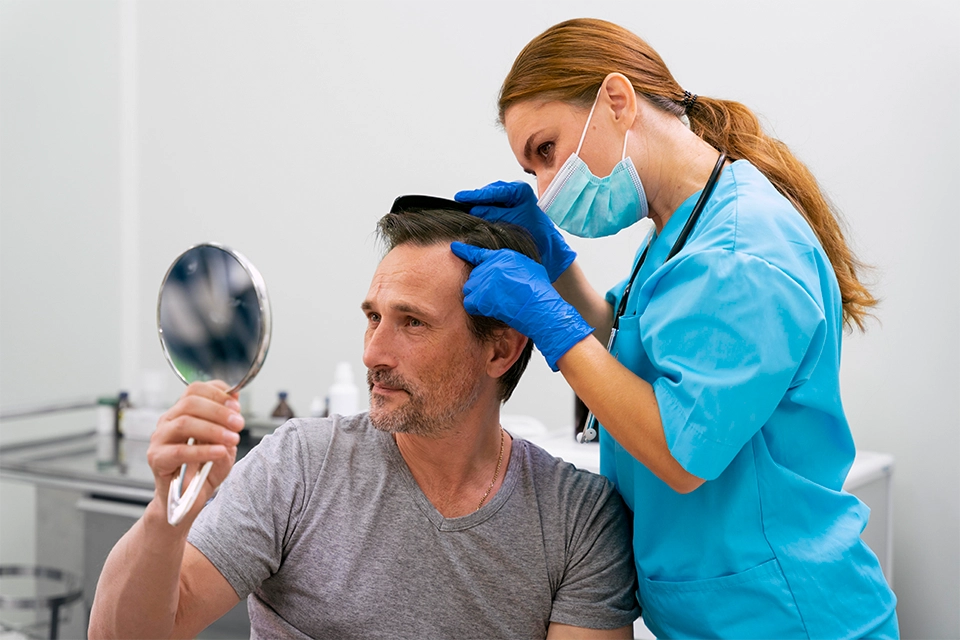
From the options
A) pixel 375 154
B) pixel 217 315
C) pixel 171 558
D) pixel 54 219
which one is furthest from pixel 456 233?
pixel 54 219

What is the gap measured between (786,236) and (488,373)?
56 cm

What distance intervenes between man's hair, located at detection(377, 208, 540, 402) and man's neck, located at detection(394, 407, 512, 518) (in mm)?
173

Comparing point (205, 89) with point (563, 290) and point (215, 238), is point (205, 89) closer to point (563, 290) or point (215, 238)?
point (215, 238)

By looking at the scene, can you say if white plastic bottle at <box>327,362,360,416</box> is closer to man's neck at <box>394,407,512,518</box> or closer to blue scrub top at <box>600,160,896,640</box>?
man's neck at <box>394,407,512,518</box>

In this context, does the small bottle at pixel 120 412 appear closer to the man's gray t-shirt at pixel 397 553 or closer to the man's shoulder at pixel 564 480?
the man's gray t-shirt at pixel 397 553

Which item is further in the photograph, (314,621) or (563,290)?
(563,290)

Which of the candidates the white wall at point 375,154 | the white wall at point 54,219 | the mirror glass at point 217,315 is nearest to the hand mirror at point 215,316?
the mirror glass at point 217,315

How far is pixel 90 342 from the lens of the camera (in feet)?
11.5

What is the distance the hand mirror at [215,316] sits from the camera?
3.31 feet

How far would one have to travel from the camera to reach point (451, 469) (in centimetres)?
152

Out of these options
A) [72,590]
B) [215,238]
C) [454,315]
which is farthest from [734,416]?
[215,238]

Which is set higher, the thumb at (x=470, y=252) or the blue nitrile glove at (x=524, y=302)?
the thumb at (x=470, y=252)

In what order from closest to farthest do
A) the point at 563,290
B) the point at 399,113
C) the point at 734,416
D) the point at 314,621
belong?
the point at 734,416
the point at 314,621
the point at 563,290
the point at 399,113

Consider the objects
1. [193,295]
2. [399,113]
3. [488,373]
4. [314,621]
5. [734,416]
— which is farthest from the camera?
[399,113]
